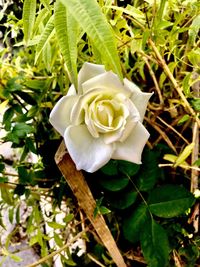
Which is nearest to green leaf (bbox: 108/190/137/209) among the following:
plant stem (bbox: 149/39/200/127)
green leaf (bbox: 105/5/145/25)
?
plant stem (bbox: 149/39/200/127)

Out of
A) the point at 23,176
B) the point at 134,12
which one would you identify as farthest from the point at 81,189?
the point at 134,12

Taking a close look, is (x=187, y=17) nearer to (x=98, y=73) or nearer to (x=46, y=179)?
(x=98, y=73)

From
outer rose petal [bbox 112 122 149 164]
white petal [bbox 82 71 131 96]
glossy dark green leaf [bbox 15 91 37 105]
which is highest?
white petal [bbox 82 71 131 96]

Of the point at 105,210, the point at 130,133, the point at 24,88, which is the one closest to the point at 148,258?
the point at 105,210

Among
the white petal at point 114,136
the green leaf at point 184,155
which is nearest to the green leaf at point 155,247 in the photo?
the green leaf at point 184,155

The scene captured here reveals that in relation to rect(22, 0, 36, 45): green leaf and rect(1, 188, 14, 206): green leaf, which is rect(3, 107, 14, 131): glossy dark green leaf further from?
rect(22, 0, 36, 45): green leaf
